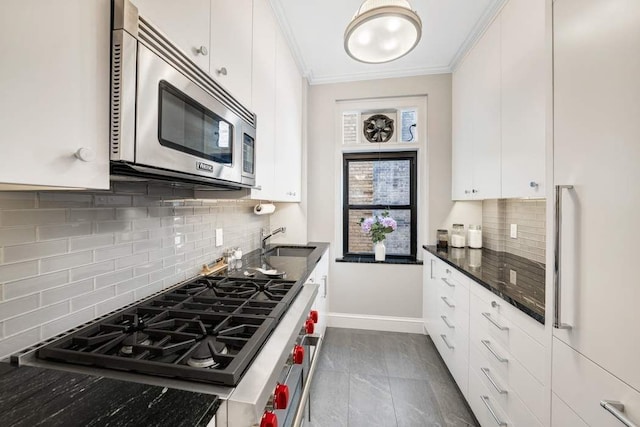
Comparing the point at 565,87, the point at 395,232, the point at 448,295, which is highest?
the point at 565,87

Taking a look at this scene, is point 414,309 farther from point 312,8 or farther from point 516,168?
point 312,8

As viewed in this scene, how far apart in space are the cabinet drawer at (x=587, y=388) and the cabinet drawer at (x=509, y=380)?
15cm

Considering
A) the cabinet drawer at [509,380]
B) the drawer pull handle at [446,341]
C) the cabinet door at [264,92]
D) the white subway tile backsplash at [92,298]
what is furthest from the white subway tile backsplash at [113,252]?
the drawer pull handle at [446,341]

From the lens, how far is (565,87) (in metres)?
0.89

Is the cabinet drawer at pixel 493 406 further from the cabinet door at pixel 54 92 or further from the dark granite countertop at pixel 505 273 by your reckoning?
the cabinet door at pixel 54 92

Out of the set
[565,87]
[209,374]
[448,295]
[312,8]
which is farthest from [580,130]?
[312,8]

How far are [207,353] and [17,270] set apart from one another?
0.57 m

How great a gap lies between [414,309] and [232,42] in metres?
2.81

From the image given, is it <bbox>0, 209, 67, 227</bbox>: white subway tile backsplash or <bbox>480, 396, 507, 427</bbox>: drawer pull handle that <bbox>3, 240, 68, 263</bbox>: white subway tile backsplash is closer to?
<bbox>0, 209, 67, 227</bbox>: white subway tile backsplash

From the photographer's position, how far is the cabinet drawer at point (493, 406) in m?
1.15

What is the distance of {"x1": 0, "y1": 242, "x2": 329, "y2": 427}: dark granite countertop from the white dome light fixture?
1472 mm

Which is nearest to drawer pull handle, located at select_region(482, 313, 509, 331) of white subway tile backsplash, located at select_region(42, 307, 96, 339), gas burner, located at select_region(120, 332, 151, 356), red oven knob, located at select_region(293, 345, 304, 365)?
red oven knob, located at select_region(293, 345, 304, 365)

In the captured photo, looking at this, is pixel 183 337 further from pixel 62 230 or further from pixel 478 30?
pixel 478 30

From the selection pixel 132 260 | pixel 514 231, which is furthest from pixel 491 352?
pixel 132 260
